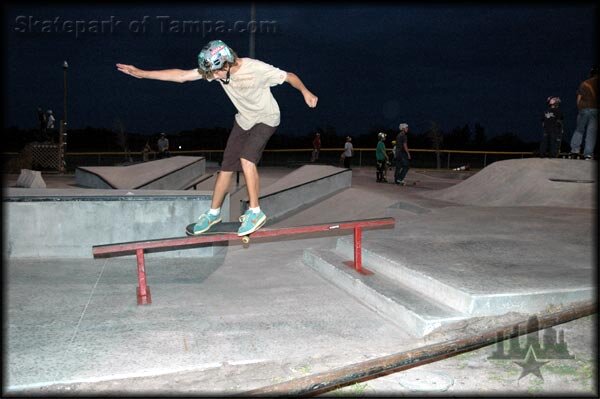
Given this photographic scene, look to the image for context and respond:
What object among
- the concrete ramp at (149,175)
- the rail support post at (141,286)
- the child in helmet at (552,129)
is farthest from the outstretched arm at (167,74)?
the concrete ramp at (149,175)

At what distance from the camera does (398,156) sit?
51.9 ft

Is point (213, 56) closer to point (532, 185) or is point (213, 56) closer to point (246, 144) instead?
point (246, 144)

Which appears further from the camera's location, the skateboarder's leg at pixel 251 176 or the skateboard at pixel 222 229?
the skateboard at pixel 222 229

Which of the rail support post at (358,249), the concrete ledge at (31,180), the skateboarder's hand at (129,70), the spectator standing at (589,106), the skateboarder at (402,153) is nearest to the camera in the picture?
the skateboarder's hand at (129,70)

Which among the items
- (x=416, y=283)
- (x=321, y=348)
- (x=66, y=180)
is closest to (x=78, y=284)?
(x=321, y=348)

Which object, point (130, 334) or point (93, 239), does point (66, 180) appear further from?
point (130, 334)

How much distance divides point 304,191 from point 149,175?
6.59m

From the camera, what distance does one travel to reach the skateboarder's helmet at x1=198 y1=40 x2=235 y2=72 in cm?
450

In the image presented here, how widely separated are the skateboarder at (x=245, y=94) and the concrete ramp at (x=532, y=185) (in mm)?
7524

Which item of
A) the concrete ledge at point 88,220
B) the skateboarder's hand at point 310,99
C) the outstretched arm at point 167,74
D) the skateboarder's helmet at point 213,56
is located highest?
the skateboarder's helmet at point 213,56

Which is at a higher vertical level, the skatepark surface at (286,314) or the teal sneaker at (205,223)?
the teal sneaker at (205,223)

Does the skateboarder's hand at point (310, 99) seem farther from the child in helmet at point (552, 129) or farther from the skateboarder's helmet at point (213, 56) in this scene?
the child in helmet at point (552, 129)

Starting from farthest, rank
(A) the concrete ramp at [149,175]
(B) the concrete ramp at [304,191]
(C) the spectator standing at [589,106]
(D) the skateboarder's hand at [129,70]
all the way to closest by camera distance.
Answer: (A) the concrete ramp at [149,175] < (B) the concrete ramp at [304,191] < (C) the spectator standing at [589,106] < (D) the skateboarder's hand at [129,70]

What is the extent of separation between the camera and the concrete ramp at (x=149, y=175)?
1634 centimetres
